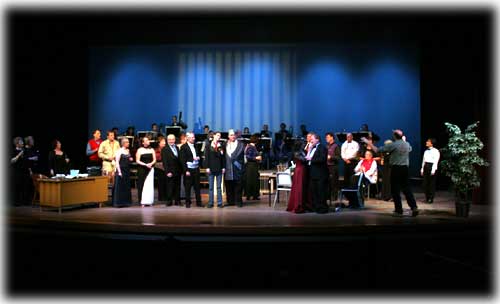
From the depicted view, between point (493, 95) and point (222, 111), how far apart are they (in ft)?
29.0

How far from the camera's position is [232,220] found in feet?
28.7

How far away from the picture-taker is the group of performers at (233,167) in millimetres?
9320

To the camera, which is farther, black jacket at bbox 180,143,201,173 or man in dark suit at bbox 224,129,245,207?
man in dark suit at bbox 224,129,245,207

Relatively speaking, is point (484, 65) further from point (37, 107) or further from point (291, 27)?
point (37, 107)

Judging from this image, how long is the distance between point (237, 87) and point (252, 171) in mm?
6147

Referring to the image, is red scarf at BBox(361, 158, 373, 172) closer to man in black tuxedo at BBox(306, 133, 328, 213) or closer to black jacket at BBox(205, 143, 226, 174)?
man in black tuxedo at BBox(306, 133, 328, 213)

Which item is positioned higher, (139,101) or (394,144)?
(139,101)

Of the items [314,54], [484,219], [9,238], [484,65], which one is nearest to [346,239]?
[484,219]

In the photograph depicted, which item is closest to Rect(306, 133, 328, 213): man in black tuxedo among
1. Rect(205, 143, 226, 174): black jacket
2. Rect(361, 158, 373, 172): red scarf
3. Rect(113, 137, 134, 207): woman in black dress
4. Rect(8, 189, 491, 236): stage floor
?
Rect(8, 189, 491, 236): stage floor

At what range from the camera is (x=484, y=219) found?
8.84 metres

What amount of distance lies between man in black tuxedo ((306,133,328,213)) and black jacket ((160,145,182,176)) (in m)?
2.69

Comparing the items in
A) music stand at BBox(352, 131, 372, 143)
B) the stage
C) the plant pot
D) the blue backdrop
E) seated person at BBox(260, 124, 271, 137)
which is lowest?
the stage

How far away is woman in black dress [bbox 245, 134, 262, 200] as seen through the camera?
1123 cm

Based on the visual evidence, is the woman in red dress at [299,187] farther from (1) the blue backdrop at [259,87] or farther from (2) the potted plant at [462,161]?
(1) the blue backdrop at [259,87]
